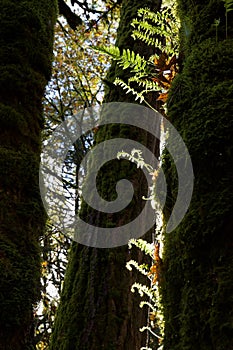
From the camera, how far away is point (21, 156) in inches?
109

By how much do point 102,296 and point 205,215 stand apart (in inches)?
96.9

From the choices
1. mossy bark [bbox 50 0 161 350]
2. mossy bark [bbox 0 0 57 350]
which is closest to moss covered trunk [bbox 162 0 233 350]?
mossy bark [bbox 0 0 57 350]

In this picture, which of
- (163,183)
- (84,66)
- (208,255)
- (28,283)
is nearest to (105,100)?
(28,283)

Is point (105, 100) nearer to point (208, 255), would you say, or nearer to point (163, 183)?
point (163, 183)

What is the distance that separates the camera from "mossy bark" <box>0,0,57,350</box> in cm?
232

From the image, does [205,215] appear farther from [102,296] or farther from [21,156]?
[102,296]

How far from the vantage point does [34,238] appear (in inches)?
105

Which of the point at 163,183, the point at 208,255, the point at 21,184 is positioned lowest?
the point at 208,255

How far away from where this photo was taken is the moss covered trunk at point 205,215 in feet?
2.95

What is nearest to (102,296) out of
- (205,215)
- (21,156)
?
Answer: (21,156)

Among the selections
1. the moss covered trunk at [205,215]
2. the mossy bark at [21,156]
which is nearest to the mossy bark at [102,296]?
the mossy bark at [21,156]

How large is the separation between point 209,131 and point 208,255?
1.06ft

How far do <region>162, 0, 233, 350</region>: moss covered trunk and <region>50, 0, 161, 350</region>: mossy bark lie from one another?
220 cm

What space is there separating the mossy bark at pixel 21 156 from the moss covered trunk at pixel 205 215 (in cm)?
143
